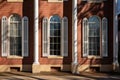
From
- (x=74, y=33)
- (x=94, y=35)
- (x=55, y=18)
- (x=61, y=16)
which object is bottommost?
(x=94, y=35)

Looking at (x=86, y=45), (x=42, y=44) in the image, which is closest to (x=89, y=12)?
(x=86, y=45)

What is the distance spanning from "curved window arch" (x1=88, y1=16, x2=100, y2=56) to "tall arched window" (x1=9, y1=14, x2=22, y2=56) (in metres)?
4.39

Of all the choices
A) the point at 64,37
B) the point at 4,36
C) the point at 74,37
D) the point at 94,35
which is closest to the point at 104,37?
the point at 94,35

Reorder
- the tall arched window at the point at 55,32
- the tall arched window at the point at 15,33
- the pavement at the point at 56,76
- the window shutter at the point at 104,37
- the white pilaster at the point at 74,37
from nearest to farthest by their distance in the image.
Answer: the pavement at the point at 56,76 < the white pilaster at the point at 74,37 < the tall arched window at the point at 15,33 < the tall arched window at the point at 55,32 < the window shutter at the point at 104,37

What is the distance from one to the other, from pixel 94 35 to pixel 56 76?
4.01 m

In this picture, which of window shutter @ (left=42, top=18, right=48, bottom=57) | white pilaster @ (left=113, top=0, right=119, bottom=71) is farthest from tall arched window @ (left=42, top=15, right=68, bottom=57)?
white pilaster @ (left=113, top=0, right=119, bottom=71)

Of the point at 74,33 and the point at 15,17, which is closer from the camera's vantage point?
the point at 74,33

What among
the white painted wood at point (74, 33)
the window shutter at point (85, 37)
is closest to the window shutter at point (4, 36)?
the white painted wood at point (74, 33)

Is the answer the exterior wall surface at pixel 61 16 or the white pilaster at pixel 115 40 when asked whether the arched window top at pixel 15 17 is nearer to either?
the exterior wall surface at pixel 61 16

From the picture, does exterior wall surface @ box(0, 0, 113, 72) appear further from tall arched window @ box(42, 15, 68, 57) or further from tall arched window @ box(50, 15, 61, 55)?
tall arched window @ box(50, 15, 61, 55)

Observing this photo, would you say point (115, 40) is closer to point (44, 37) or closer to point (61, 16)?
point (61, 16)

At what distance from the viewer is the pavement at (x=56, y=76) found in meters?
19.9

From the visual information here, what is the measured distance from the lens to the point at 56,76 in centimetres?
2062

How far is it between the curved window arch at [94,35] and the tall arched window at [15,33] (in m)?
4.39
